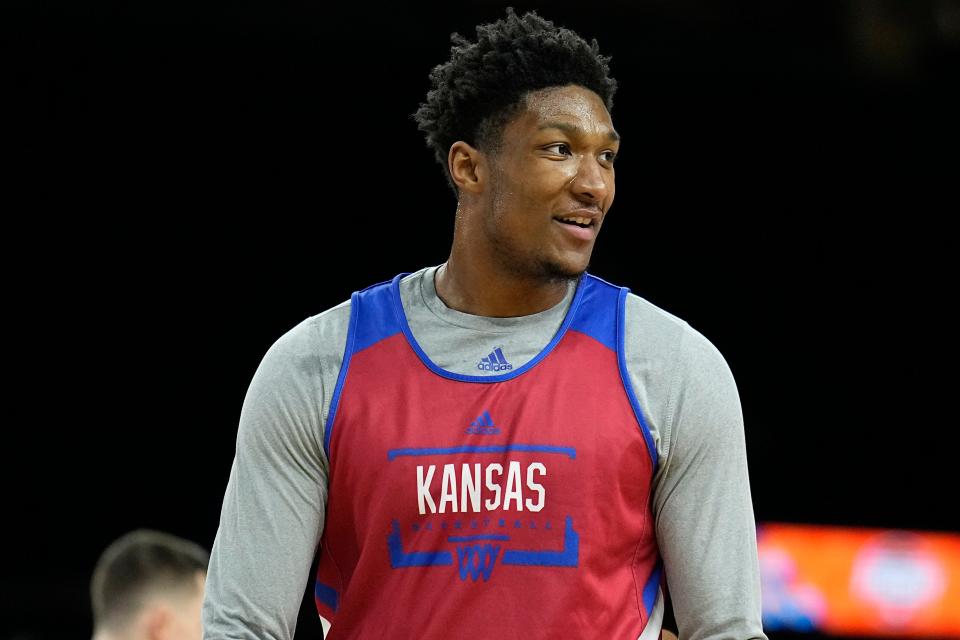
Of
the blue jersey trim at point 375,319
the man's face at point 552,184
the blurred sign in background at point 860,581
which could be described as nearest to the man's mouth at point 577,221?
the man's face at point 552,184

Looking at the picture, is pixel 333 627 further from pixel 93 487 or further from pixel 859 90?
pixel 859 90

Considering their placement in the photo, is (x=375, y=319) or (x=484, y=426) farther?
(x=375, y=319)

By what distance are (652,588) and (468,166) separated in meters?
0.78

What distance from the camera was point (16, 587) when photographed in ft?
25.8

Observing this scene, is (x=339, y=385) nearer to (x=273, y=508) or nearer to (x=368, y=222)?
(x=273, y=508)

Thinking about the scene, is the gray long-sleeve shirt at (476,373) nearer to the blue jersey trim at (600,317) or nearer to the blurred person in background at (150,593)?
the blue jersey trim at (600,317)

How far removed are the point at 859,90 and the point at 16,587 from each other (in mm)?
5805

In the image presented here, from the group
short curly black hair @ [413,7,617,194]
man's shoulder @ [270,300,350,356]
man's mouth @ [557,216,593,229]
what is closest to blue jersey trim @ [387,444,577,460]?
man's shoulder @ [270,300,350,356]

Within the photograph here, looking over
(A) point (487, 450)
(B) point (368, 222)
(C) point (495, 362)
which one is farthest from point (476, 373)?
(B) point (368, 222)

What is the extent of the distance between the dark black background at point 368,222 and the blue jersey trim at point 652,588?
5.88 meters

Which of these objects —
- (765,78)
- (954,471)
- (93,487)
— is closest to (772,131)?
(765,78)

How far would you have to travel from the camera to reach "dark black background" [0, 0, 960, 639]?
27.2ft

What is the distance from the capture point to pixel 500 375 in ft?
7.62

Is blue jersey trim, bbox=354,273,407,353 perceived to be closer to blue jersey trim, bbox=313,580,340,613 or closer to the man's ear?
the man's ear
